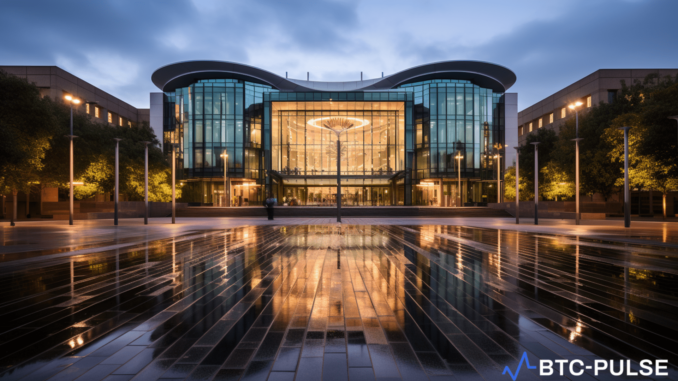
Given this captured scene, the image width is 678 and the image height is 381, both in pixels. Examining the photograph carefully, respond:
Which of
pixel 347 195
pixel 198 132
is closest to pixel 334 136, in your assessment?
pixel 347 195

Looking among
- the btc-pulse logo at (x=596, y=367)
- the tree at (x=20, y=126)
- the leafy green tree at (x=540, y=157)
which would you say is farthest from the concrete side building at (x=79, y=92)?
the leafy green tree at (x=540, y=157)

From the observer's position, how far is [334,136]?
51.3 meters

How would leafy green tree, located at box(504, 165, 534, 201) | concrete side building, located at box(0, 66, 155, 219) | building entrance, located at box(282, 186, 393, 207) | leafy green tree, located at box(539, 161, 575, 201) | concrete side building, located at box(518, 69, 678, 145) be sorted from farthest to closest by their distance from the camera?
building entrance, located at box(282, 186, 393, 207) → concrete side building, located at box(518, 69, 678, 145) → leafy green tree, located at box(504, 165, 534, 201) → concrete side building, located at box(0, 66, 155, 219) → leafy green tree, located at box(539, 161, 575, 201)

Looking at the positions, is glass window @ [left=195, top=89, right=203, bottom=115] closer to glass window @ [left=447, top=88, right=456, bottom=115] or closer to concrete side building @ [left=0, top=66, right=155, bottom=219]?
concrete side building @ [left=0, top=66, right=155, bottom=219]

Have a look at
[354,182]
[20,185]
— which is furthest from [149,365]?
[354,182]

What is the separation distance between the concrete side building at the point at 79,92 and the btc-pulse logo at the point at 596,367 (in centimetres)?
3941

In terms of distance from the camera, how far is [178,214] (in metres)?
34.6

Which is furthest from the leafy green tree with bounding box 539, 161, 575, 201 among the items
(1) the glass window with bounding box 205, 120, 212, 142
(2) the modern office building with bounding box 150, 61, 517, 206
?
(1) the glass window with bounding box 205, 120, 212, 142

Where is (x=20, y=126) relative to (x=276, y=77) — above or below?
below

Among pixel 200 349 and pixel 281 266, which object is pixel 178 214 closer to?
pixel 281 266

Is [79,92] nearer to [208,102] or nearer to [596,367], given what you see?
[208,102]

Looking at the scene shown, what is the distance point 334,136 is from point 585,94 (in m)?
32.6

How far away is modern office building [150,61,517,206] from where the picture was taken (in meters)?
49.2

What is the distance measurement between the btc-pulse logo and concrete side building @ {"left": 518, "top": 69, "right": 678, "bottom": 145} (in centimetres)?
3921
